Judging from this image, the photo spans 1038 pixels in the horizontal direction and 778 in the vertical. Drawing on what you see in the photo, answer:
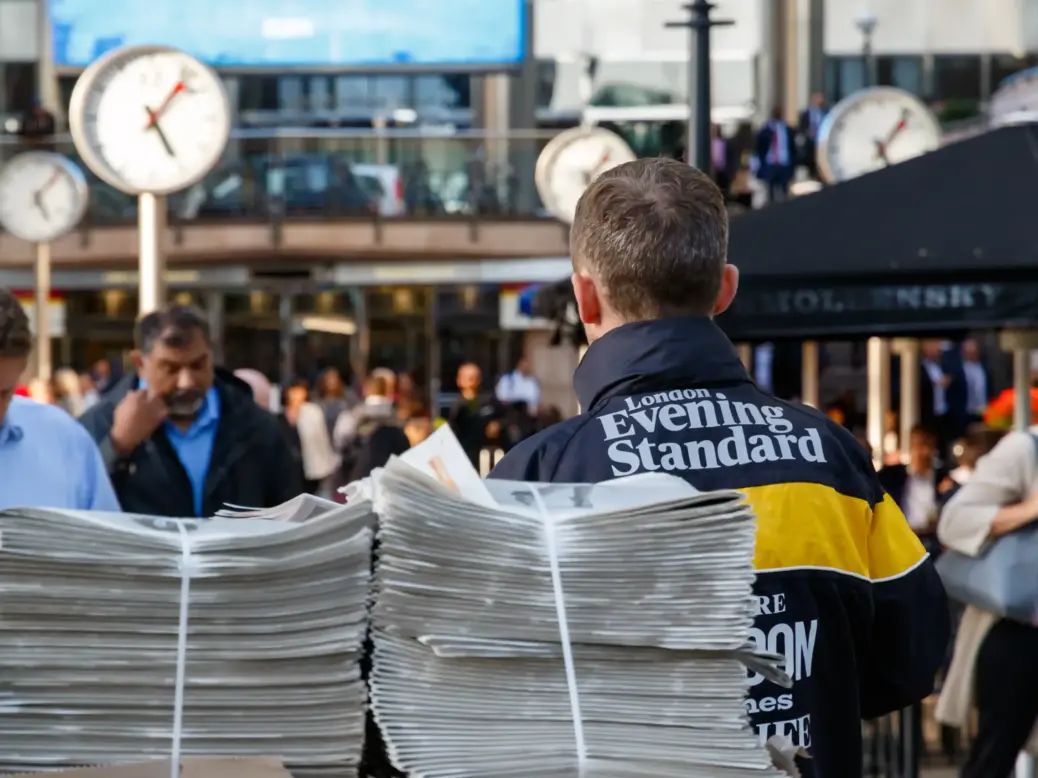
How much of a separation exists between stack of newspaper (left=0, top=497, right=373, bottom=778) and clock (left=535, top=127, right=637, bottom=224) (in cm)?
1896

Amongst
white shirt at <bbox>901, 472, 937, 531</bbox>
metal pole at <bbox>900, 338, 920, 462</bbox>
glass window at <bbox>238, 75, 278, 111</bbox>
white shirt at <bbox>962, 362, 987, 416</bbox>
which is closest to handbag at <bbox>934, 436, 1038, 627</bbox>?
white shirt at <bbox>901, 472, 937, 531</bbox>

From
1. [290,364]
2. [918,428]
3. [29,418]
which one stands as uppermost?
[29,418]

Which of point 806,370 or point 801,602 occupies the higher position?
point 801,602

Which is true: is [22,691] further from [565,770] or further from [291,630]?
[565,770]

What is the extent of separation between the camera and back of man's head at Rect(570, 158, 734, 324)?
2.56 m

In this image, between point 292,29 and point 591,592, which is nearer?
point 591,592

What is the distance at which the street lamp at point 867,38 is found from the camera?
3434 cm

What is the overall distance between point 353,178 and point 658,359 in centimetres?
2942

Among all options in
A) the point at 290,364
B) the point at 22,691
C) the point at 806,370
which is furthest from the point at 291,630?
the point at 290,364

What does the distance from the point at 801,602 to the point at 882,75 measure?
Answer: 3427 centimetres

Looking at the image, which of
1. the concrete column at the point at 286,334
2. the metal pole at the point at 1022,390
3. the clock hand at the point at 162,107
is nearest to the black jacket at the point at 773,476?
the metal pole at the point at 1022,390

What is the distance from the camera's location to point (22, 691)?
76.4 inches

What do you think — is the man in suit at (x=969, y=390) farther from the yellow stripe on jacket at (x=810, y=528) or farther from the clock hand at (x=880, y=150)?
the yellow stripe on jacket at (x=810, y=528)

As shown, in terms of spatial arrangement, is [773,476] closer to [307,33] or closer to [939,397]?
[307,33]
